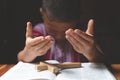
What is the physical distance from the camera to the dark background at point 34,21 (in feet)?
3.97

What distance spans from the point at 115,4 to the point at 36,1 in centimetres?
40

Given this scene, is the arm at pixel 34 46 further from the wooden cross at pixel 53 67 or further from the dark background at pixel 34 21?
the dark background at pixel 34 21

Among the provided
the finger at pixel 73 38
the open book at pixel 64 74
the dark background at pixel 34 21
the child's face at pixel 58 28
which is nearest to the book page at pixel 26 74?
the open book at pixel 64 74

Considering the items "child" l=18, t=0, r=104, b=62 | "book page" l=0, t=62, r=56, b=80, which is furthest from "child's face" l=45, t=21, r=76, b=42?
"book page" l=0, t=62, r=56, b=80

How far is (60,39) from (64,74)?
387mm

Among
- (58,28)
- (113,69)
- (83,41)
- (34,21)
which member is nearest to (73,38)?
(83,41)

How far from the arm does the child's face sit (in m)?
0.19

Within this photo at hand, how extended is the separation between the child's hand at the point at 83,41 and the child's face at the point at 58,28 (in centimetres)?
18

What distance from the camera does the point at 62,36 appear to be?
3.39 feet

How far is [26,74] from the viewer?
66 centimetres

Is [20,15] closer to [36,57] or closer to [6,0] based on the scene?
[6,0]

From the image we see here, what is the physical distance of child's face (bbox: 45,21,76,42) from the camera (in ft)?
3.23

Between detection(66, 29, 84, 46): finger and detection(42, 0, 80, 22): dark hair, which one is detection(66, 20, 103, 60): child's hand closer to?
detection(66, 29, 84, 46): finger

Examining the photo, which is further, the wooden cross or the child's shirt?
the child's shirt
